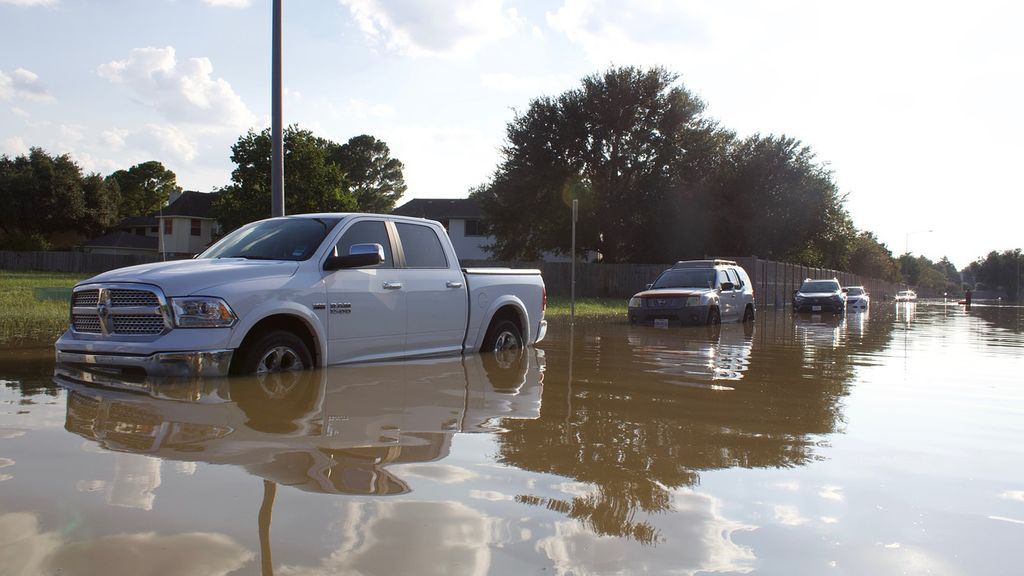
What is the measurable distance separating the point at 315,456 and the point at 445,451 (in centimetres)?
77

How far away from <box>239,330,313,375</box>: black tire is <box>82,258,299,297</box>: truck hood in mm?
543

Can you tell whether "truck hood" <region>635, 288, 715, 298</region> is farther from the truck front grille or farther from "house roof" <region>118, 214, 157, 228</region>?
"house roof" <region>118, 214, 157, 228</region>

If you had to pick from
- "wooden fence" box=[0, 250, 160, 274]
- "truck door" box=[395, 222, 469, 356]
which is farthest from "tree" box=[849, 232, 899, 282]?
"truck door" box=[395, 222, 469, 356]

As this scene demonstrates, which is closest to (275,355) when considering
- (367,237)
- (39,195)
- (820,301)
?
(367,237)

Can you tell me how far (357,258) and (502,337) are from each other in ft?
10.0

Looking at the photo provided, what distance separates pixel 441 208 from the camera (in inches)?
2522

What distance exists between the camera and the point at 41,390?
7.11m

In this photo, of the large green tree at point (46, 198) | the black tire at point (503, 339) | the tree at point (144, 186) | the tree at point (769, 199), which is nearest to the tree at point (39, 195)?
the large green tree at point (46, 198)

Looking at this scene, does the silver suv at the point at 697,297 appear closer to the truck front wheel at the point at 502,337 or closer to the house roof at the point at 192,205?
the truck front wheel at the point at 502,337

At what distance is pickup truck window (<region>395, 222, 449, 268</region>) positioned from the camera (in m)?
9.09

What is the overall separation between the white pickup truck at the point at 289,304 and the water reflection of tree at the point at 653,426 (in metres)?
1.49

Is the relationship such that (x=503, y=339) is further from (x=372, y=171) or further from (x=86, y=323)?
(x=372, y=171)

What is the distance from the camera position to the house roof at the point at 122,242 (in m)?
66.2

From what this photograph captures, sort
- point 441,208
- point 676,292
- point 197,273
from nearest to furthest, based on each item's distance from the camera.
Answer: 1. point 197,273
2. point 676,292
3. point 441,208
